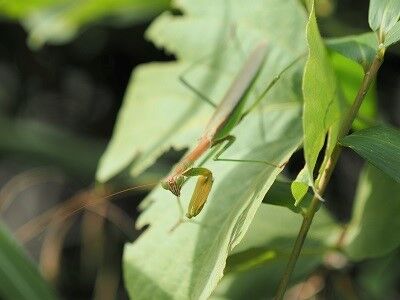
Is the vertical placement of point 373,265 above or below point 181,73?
below

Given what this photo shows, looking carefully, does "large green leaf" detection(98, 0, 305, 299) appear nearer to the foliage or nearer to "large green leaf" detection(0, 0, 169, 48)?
the foliage

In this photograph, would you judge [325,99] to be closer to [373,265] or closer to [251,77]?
[251,77]

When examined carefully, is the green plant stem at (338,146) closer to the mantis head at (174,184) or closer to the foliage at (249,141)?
the foliage at (249,141)

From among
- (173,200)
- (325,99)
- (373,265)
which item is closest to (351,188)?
(373,265)

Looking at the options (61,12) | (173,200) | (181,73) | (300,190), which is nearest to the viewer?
(300,190)

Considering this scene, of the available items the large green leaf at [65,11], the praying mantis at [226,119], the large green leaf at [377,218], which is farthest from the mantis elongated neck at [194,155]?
the large green leaf at [65,11]

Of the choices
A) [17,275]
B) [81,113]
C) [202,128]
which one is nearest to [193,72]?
[202,128]

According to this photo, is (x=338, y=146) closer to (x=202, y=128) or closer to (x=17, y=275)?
(x=202, y=128)
